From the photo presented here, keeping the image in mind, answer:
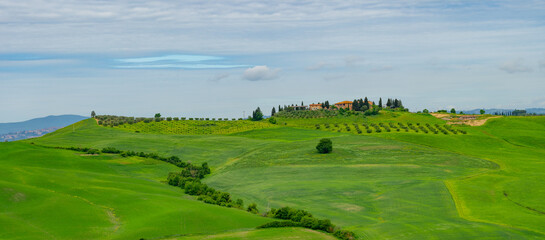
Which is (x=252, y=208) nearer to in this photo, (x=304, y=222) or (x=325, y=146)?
(x=304, y=222)

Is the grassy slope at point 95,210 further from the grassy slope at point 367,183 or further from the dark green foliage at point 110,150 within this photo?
the dark green foliage at point 110,150

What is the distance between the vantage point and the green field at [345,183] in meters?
62.8

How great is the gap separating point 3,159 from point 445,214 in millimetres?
111151

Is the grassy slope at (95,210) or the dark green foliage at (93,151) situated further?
the dark green foliage at (93,151)

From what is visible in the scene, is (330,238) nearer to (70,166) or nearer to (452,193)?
(452,193)

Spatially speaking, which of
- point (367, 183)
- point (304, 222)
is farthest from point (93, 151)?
point (304, 222)

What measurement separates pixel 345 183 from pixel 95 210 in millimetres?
52049

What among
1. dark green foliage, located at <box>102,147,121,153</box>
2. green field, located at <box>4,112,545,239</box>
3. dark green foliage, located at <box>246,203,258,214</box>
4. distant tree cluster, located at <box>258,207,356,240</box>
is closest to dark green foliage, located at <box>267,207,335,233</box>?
distant tree cluster, located at <box>258,207,356,240</box>

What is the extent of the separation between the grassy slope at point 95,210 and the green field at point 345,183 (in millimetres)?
334

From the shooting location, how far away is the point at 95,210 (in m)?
70.7

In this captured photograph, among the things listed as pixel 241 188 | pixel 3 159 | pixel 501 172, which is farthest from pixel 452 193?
pixel 3 159

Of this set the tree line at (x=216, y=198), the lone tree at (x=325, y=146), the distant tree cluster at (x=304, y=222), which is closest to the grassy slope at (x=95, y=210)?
the tree line at (x=216, y=198)

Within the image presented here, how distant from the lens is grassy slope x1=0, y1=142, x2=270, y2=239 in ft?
201

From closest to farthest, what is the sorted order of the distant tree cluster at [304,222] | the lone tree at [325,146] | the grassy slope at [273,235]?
the grassy slope at [273,235]
the distant tree cluster at [304,222]
the lone tree at [325,146]
